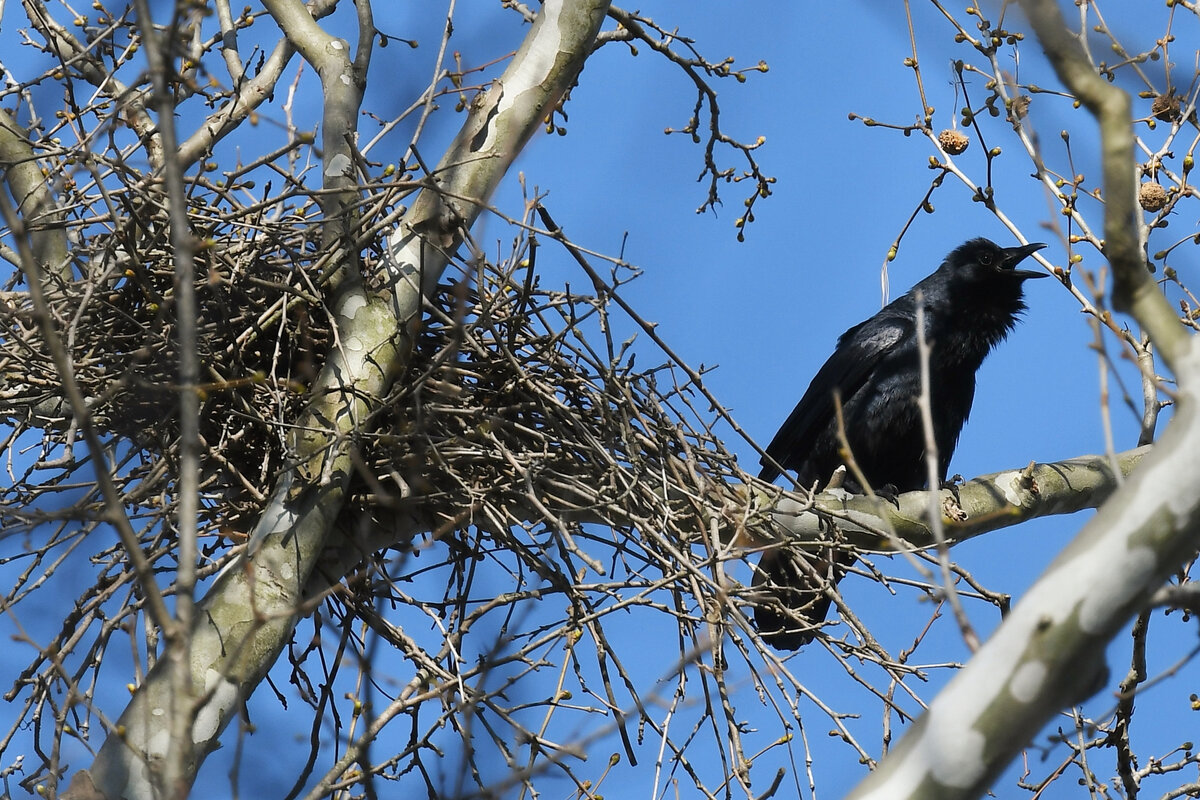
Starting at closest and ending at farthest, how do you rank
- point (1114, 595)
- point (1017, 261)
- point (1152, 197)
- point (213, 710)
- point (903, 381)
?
point (1114, 595) < point (213, 710) < point (1152, 197) < point (903, 381) < point (1017, 261)

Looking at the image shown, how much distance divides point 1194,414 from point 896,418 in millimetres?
3952

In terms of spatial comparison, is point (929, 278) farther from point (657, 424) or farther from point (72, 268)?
point (72, 268)

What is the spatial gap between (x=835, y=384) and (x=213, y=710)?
373 cm

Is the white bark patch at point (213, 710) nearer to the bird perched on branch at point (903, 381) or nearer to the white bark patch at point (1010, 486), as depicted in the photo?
the white bark patch at point (1010, 486)

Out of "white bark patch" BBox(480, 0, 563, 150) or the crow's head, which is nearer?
"white bark patch" BBox(480, 0, 563, 150)

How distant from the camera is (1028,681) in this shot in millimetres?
1710

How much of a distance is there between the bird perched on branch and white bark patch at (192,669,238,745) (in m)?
2.95

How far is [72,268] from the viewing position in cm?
433

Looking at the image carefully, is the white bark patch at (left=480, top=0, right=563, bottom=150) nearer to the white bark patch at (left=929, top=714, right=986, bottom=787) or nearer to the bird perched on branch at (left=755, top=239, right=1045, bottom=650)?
the bird perched on branch at (left=755, top=239, right=1045, bottom=650)

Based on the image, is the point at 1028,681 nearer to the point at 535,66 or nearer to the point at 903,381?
the point at 535,66

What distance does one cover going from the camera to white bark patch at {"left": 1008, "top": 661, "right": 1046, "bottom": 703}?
1.71 meters

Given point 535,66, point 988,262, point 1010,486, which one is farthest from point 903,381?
point 535,66

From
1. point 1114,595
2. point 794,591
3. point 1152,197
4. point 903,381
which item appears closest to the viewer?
point 1114,595

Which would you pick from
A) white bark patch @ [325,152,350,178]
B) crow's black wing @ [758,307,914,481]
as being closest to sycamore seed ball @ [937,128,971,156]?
crow's black wing @ [758,307,914,481]
